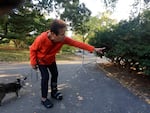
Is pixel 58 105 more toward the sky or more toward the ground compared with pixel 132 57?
more toward the ground

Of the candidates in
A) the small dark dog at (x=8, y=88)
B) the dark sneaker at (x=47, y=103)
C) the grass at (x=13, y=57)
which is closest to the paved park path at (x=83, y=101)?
the dark sneaker at (x=47, y=103)

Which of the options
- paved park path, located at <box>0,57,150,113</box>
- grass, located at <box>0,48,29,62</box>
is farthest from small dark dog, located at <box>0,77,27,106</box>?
grass, located at <box>0,48,29,62</box>

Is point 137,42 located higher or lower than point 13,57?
higher

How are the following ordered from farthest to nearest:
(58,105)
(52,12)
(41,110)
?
(52,12), (58,105), (41,110)

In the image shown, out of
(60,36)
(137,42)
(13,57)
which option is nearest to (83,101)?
(60,36)

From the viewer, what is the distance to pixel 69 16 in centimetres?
3862

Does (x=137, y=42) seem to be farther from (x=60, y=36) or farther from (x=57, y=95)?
(x=60, y=36)

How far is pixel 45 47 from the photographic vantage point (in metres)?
6.00

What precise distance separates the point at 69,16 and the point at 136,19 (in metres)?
28.8

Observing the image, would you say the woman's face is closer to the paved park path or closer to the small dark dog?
the paved park path

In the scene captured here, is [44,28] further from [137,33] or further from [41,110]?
[41,110]

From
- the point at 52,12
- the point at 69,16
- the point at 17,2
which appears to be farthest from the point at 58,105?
the point at 69,16

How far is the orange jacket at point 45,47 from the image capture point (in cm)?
595

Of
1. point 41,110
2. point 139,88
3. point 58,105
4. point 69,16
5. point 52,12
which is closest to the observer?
point 41,110
